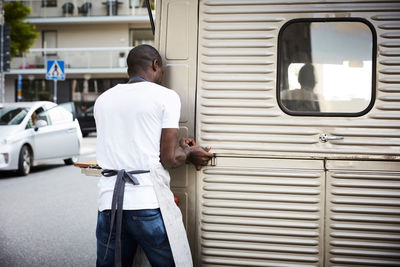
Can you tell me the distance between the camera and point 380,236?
305 cm

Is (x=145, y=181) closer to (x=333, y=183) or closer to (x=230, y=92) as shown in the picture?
(x=230, y=92)

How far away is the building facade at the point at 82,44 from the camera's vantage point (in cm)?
3108

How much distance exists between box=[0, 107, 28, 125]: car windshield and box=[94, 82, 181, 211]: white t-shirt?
9.21 meters

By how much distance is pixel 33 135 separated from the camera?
1150cm

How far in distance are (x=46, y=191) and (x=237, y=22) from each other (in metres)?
7.22

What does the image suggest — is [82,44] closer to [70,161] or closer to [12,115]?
[70,161]

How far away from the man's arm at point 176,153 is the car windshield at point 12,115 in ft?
29.8

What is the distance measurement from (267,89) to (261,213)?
78 cm

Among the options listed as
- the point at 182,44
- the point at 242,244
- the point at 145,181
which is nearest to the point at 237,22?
the point at 182,44

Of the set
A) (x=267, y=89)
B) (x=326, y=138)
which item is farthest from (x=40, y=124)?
(x=326, y=138)

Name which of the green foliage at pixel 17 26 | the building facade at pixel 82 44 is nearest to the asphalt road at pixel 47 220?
the green foliage at pixel 17 26

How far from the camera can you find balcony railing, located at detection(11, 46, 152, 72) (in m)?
30.9

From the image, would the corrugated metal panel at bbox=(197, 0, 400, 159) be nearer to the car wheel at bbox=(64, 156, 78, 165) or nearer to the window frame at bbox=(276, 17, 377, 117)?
the window frame at bbox=(276, 17, 377, 117)

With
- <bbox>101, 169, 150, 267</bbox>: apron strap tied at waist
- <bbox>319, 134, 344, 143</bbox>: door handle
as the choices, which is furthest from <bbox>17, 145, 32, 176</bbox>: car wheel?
<bbox>319, 134, 344, 143</bbox>: door handle
